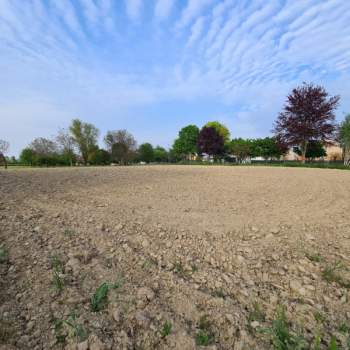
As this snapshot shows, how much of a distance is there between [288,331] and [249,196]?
12.9 ft

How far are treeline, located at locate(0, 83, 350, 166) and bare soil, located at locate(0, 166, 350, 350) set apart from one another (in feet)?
54.8

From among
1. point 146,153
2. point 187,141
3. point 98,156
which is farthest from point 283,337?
point 146,153

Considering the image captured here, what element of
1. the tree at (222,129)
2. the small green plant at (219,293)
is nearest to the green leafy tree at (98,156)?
the tree at (222,129)

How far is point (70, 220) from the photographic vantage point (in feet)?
10.3

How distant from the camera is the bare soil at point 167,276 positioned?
57.4 inches

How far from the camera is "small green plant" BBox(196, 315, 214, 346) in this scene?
1.41 meters

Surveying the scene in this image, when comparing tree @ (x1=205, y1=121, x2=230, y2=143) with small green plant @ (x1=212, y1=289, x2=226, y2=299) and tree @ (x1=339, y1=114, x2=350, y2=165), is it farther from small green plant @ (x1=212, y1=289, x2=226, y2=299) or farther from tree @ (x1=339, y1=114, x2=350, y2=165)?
small green plant @ (x1=212, y1=289, x2=226, y2=299)

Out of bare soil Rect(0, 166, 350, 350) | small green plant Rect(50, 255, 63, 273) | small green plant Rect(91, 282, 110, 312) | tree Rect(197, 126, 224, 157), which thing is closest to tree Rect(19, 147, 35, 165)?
tree Rect(197, 126, 224, 157)

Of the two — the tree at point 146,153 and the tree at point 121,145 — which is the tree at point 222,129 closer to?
the tree at point 146,153

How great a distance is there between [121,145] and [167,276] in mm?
40676

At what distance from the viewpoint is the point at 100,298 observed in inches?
67.3

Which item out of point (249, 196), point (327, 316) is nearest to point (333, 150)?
point (249, 196)

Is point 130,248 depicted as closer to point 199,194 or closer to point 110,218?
point 110,218

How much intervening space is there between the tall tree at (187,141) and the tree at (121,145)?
12721mm
